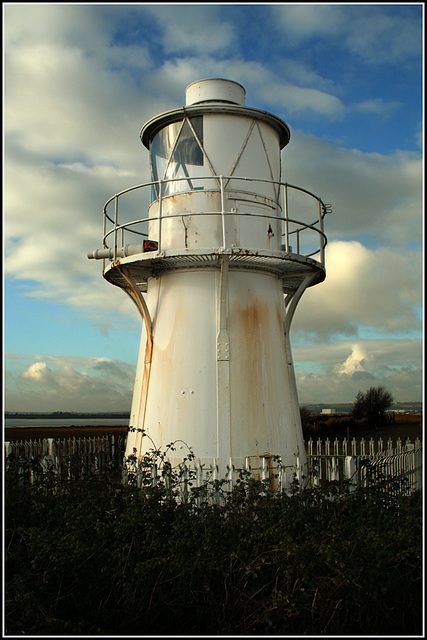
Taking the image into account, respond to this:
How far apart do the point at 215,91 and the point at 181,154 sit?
149 centimetres

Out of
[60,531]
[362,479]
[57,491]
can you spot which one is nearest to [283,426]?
[362,479]

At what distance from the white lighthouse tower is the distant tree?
4407cm

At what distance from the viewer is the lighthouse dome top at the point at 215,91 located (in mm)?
11102

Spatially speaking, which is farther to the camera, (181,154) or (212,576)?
(181,154)

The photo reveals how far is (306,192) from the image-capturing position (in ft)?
35.4

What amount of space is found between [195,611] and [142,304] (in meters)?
5.94

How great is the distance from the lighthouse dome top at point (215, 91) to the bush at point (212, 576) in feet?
26.0

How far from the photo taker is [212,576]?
607cm

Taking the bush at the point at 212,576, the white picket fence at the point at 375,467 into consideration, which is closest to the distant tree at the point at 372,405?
the white picket fence at the point at 375,467

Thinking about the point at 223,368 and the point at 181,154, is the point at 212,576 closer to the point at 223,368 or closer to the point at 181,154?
the point at 223,368

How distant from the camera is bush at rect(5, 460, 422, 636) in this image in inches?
220

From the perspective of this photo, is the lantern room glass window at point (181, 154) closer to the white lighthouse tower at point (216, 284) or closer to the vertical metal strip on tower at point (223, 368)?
the white lighthouse tower at point (216, 284)

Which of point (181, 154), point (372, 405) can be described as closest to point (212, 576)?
point (181, 154)

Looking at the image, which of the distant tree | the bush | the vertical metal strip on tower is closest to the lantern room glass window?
the vertical metal strip on tower
